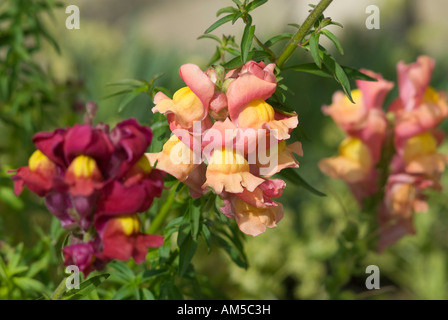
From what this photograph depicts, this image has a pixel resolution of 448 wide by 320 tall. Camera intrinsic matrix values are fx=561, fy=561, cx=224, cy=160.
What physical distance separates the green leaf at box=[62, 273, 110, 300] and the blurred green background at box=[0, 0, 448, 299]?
0.14 metres

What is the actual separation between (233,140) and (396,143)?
446 millimetres

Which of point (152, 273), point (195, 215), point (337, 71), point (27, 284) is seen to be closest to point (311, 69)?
point (337, 71)

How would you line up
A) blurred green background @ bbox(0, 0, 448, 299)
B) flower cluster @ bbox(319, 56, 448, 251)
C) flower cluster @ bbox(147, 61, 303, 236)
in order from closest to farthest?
1. flower cluster @ bbox(147, 61, 303, 236)
2. flower cluster @ bbox(319, 56, 448, 251)
3. blurred green background @ bbox(0, 0, 448, 299)

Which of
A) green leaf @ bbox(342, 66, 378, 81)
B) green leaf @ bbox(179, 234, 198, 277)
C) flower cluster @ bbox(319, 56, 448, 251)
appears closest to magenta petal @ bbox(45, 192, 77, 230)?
green leaf @ bbox(179, 234, 198, 277)

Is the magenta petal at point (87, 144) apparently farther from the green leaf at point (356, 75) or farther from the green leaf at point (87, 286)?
the green leaf at point (356, 75)

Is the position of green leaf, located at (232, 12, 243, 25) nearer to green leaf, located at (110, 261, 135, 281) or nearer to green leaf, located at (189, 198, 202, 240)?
green leaf, located at (189, 198, 202, 240)

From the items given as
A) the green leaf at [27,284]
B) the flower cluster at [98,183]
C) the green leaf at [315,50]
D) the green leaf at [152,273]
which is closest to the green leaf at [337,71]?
the green leaf at [315,50]

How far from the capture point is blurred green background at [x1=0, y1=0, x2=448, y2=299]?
967 millimetres

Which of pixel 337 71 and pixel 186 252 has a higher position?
pixel 337 71

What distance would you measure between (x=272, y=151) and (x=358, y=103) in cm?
41

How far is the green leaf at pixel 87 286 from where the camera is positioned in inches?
22.9

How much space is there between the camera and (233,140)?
512 millimetres

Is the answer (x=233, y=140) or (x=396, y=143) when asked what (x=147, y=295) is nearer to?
(x=233, y=140)
